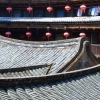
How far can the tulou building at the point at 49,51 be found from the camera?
24.7 feet

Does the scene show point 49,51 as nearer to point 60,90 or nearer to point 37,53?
point 37,53

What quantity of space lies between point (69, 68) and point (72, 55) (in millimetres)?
987

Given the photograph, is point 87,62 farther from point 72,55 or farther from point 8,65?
point 8,65

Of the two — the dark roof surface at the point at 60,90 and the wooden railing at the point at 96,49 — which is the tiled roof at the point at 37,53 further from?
the wooden railing at the point at 96,49

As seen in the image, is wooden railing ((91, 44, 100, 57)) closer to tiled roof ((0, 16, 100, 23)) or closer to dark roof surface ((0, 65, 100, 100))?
tiled roof ((0, 16, 100, 23))

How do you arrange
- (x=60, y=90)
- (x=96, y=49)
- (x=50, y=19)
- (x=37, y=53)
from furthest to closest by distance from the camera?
1. (x=50, y=19)
2. (x=96, y=49)
3. (x=37, y=53)
4. (x=60, y=90)

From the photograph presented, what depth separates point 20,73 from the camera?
10445 mm

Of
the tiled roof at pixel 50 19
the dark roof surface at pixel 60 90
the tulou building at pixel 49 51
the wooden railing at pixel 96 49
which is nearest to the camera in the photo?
the dark roof surface at pixel 60 90

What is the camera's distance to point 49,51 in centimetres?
1445

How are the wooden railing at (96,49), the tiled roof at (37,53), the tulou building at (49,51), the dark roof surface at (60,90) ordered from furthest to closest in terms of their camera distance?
the wooden railing at (96,49) < the tiled roof at (37,53) < the tulou building at (49,51) < the dark roof surface at (60,90)

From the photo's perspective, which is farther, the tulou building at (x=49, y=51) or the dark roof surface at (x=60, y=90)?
the tulou building at (x=49, y=51)

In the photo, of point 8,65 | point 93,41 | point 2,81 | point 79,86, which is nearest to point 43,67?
point 8,65

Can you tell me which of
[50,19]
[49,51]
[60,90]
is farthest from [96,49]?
[60,90]

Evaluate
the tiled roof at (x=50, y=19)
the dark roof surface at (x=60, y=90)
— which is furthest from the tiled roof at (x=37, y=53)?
the tiled roof at (x=50, y=19)
